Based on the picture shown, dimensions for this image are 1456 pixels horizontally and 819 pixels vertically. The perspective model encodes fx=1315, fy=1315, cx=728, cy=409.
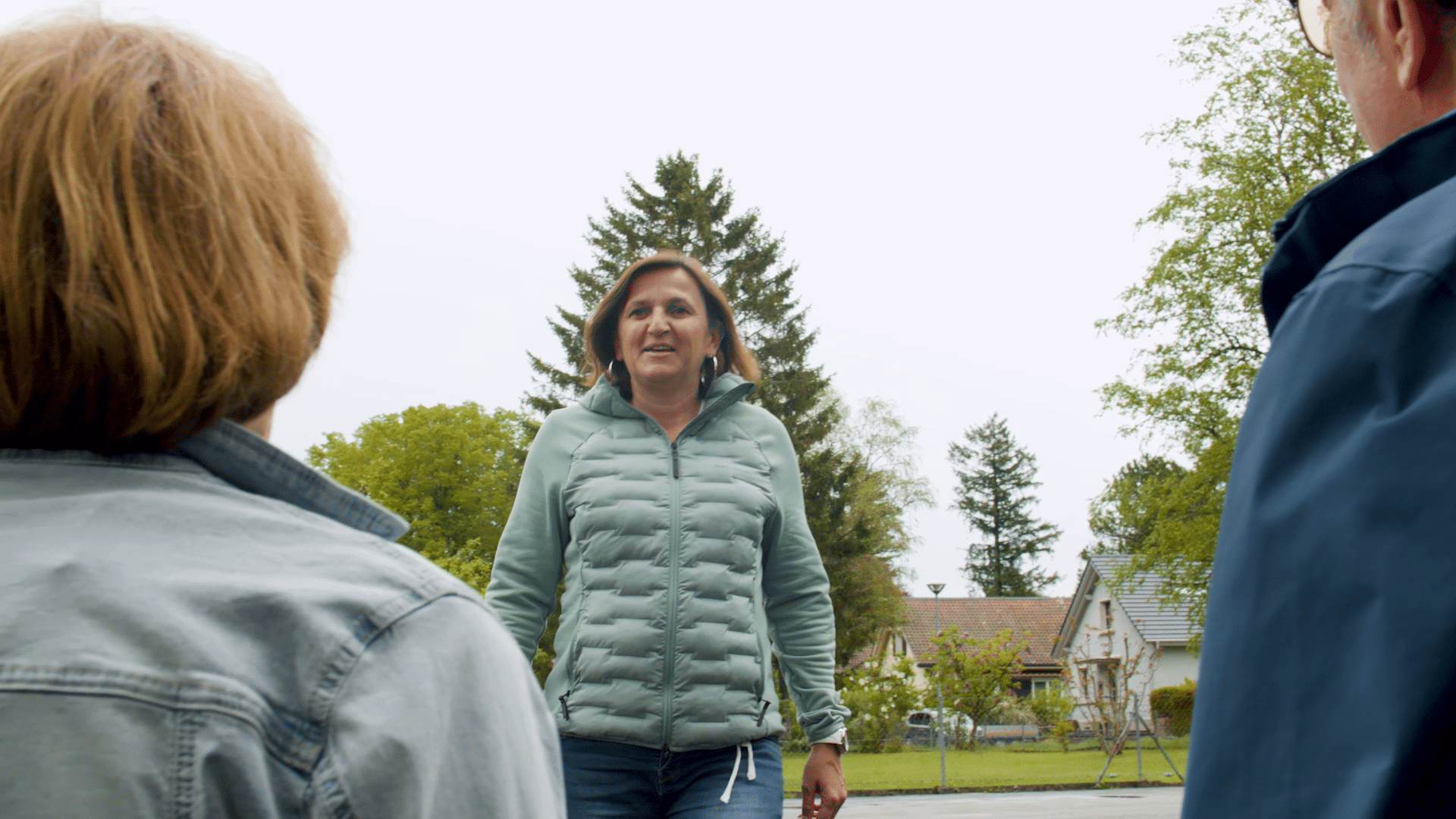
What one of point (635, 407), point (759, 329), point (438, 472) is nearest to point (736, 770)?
point (635, 407)

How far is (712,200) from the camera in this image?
38.8 m

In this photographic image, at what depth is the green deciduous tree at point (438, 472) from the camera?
43.4m

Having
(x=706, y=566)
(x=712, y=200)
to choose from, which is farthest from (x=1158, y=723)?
(x=706, y=566)

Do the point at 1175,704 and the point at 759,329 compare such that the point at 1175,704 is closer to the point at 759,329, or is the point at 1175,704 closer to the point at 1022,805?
the point at 759,329

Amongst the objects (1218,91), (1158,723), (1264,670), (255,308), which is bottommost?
(1158,723)

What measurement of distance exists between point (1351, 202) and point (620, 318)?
2.91 meters

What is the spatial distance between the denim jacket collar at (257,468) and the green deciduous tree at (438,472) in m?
42.2

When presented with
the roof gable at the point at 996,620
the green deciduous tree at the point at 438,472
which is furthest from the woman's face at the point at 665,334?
the roof gable at the point at 996,620

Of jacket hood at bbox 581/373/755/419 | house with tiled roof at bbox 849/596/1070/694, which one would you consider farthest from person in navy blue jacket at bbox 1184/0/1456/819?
house with tiled roof at bbox 849/596/1070/694

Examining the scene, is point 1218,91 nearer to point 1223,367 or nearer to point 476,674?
point 1223,367

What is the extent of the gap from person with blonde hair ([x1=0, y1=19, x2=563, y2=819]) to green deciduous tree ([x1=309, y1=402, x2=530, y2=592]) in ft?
139

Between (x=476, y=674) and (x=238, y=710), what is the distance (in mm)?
182

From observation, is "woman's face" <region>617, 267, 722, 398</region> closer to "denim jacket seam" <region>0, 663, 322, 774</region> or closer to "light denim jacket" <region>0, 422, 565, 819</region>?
"light denim jacket" <region>0, 422, 565, 819</region>

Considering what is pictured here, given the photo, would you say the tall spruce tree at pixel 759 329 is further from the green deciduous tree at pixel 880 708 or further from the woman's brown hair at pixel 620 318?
the woman's brown hair at pixel 620 318
